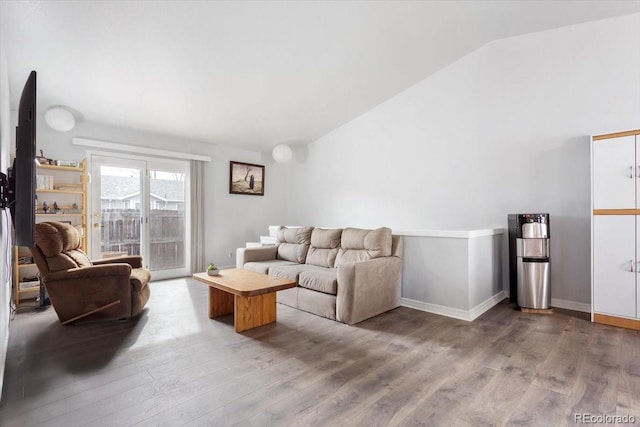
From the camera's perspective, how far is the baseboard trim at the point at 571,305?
3.45m

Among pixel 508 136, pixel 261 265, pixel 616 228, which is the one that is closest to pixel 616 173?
pixel 616 228

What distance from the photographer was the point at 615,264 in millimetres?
2947

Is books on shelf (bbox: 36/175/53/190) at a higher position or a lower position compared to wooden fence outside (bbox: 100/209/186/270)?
higher

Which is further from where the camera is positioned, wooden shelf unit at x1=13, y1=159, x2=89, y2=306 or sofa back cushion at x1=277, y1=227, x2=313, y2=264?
sofa back cushion at x1=277, y1=227, x2=313, y2=264

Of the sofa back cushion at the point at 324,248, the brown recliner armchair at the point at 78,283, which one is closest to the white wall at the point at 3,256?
the brown recliner armchair at the point at 78,283

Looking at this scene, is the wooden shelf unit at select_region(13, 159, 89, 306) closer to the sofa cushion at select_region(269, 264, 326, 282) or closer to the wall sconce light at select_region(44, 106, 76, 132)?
the wall sconce light at select_region(44, 106, 76, 132)

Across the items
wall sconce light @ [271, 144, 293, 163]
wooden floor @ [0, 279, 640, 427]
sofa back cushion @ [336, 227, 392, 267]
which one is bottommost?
wooden floor @ [0, 279, 640, 427]

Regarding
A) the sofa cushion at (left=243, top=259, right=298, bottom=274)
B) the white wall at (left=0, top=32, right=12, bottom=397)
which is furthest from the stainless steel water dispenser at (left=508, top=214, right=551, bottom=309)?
the white wall at (left=0, top=32, right=12, bottom=397)

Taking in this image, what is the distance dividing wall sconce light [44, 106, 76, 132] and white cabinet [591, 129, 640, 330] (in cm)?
585

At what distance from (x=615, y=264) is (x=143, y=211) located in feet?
19.4

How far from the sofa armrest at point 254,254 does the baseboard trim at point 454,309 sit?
1.95m

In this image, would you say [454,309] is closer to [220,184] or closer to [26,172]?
[26,172]

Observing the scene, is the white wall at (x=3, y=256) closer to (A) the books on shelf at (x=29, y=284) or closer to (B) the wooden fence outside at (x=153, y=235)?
(A) the books on shelf at (x=29, y=284)

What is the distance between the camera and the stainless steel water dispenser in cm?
340
